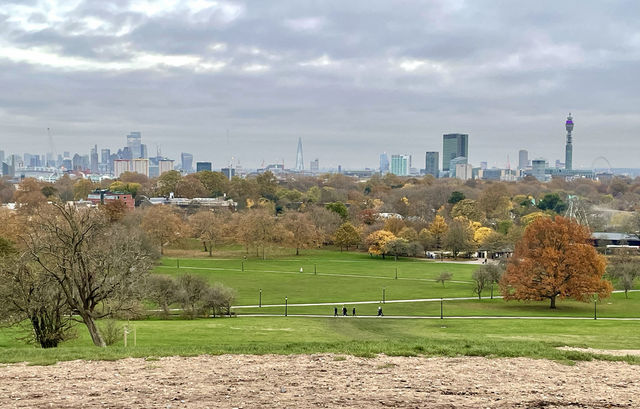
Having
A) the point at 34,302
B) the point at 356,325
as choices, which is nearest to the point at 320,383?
the point at 34,302

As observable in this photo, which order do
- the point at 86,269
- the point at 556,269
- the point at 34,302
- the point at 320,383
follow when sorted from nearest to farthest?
1. the point at 320,383
2. the point at 86,269
3. the point at 34,302
4. the point at 556,269

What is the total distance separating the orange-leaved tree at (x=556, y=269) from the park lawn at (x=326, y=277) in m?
8.33

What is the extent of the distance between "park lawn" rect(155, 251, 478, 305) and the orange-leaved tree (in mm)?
8334

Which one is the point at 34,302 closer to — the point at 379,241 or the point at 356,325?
the point at 356,325

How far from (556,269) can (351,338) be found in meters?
25.1

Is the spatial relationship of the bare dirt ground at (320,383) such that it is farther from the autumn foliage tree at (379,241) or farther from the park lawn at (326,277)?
the autumn foliage tree at (379,241)

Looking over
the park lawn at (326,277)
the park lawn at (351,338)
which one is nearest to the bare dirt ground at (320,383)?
the park lawn at (351,338)

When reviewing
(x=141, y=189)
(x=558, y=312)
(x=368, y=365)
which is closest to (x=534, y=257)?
(x=558, y=312)

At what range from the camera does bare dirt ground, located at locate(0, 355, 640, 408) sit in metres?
11.6

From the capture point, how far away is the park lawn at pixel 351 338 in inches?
642

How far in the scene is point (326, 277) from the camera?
231ft

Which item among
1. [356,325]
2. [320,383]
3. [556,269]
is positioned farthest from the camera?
[556,269]

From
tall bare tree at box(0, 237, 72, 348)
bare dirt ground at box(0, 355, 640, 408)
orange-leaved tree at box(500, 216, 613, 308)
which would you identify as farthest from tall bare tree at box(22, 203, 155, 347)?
orange-leaved tree at box(500, 216, 613, 308)

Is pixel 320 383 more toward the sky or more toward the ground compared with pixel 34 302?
more toward the sky
